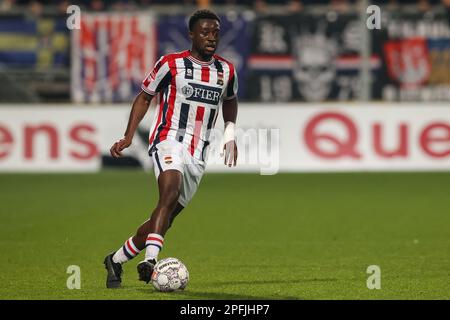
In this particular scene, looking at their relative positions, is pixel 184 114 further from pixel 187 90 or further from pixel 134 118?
pixel 134 118

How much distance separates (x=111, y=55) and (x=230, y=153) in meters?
14.8

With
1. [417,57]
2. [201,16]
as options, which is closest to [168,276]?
[201,16]

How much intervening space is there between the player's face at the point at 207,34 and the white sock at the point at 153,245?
154cm

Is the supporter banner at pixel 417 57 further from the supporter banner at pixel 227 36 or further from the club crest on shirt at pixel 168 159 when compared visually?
the club crest on shirt at pixel 168 159

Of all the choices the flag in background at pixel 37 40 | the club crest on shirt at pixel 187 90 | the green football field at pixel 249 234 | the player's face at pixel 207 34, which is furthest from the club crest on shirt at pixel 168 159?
the flag in background at pixel 37 40

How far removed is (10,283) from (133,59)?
14.4 metres

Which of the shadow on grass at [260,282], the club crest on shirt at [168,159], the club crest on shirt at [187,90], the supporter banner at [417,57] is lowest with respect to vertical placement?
the shadow on grass at [260,282]

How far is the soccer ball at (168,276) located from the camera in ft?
27.8

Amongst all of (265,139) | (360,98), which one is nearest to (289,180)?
(265,139)

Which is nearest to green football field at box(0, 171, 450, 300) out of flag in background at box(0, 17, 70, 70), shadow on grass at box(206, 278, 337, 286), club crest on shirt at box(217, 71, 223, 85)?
shadow on grass at box(206, 278, 337, 286)

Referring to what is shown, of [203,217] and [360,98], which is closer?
[203,217]

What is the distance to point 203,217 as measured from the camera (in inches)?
599
